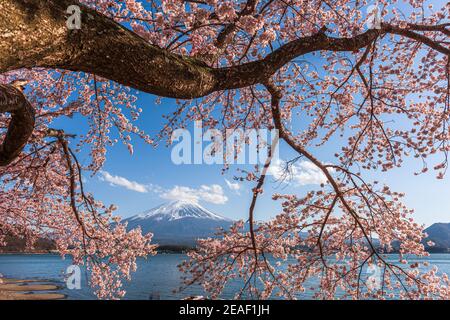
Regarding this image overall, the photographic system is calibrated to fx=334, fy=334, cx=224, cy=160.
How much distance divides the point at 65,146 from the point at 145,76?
4.02 metres

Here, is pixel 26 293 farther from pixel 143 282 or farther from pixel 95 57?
pixel 95 57

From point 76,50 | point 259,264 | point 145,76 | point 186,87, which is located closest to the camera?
point 76,50

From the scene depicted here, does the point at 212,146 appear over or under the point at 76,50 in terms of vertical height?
over

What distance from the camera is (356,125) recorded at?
752cm

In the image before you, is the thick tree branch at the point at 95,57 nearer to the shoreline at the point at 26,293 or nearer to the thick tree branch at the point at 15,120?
the thick tree branch at the point at 15,120

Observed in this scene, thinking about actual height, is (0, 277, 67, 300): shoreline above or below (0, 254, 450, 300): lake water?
above
